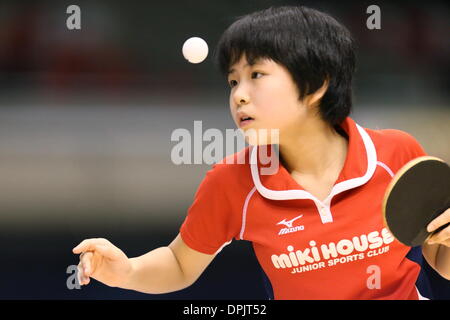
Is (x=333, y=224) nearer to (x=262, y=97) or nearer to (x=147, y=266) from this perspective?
(x=262, y=97)

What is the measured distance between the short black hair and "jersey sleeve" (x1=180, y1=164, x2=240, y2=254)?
29 cm

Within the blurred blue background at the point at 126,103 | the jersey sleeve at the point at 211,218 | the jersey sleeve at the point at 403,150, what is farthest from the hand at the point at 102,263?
the blurred blue background at the point at 126,103

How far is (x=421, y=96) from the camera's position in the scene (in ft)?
10.8

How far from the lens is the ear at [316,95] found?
170cm

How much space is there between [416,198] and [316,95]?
391 mm

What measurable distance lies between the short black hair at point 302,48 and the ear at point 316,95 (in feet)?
0.04

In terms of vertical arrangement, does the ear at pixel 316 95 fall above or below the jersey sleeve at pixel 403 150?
above

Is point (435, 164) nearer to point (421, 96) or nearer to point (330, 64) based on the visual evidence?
point (330, 64)

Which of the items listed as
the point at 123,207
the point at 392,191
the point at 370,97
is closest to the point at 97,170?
the point at 123,207

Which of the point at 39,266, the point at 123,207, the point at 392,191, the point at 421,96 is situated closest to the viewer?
the point at 392,191

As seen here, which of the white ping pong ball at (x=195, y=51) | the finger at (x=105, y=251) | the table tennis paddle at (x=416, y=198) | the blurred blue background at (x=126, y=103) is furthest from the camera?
the blurred blue background at (x=126, y=103)

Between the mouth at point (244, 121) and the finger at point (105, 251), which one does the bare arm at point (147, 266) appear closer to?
the finger at point (105, 251)

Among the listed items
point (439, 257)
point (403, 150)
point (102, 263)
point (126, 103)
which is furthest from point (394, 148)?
point (126, 103)

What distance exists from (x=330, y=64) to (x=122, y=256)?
0.70m
